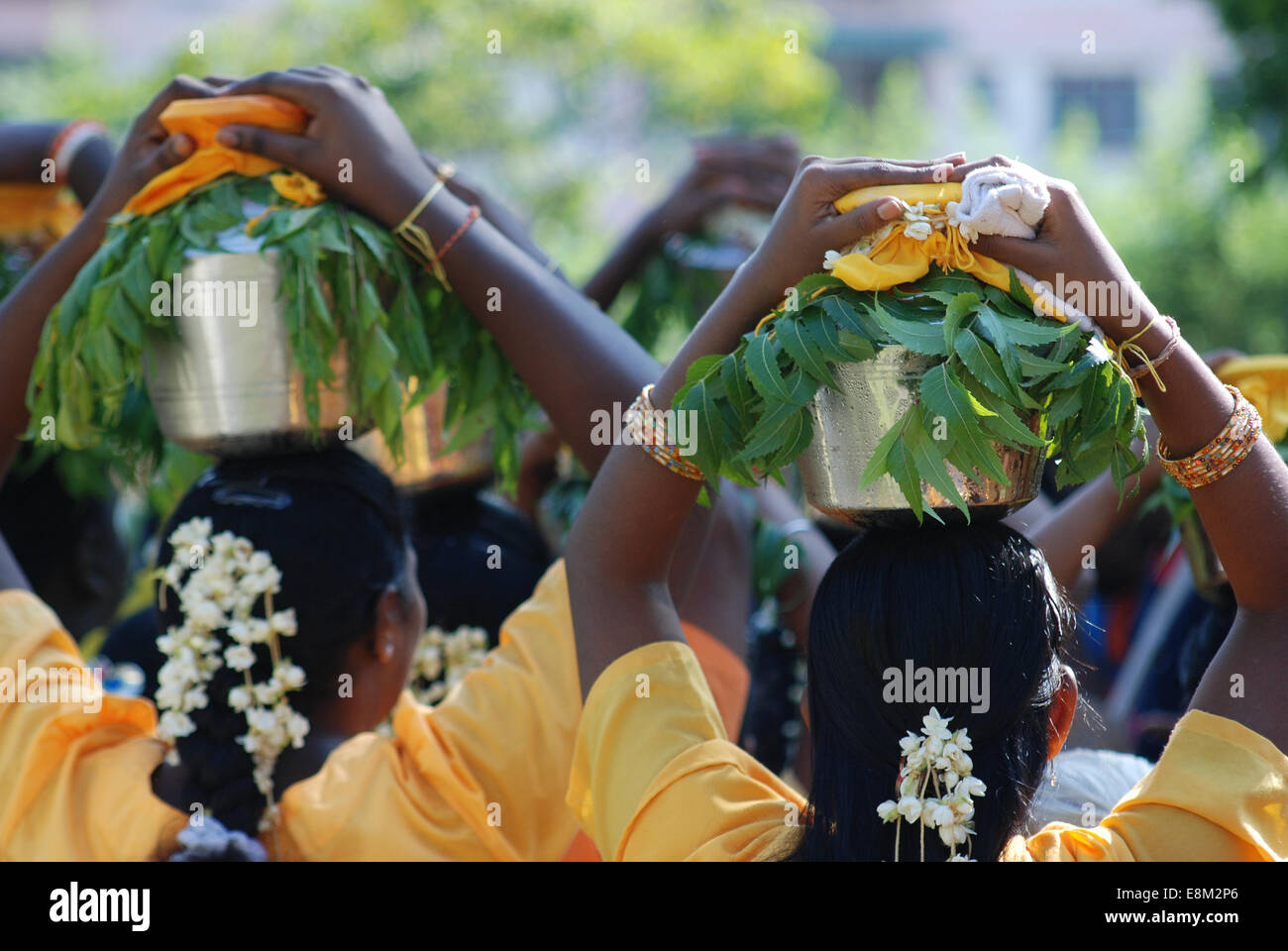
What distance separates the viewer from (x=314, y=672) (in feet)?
8.09

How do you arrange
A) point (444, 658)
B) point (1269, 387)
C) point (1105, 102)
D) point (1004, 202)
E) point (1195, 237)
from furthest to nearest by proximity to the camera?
1. point (1105, 102)
2. point (1195, 237)
3. point (444, 658)
4. point (1269, 387)
5. point (1004, 202)

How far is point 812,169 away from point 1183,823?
947 millimetres

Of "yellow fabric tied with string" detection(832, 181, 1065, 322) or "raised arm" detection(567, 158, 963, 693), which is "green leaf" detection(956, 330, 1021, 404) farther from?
"raised arm" detection(567, 158, 963, 693)

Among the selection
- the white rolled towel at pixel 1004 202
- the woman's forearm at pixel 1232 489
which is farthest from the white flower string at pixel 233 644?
the woman's forearm at pixel 1232 489

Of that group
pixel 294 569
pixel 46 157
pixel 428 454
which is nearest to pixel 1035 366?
pixel 294 569

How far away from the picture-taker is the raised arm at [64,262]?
8.00 ft

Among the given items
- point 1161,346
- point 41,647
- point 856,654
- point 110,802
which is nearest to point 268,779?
point 110,802

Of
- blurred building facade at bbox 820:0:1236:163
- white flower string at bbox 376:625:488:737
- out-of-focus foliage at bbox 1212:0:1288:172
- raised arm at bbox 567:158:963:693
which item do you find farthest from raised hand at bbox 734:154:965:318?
blurred building facade at bbox 820:0:1236:163

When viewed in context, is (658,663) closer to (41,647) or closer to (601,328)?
(601,328)

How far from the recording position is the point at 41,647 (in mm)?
2398

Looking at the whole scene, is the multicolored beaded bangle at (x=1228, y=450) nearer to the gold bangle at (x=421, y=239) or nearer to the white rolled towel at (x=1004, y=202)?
the white rolled towel at (x=1004, y=202)

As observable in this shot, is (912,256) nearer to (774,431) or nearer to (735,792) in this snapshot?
(774,431)

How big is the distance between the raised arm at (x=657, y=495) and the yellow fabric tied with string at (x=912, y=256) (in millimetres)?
39

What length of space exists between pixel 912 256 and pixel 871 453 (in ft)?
0.84
